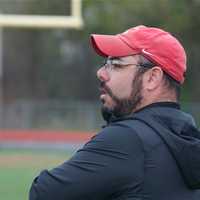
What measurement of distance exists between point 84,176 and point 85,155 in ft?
0.20

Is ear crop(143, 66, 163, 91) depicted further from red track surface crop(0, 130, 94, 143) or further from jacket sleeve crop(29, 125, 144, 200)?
red track surface crop(0, 130, 94, 143)

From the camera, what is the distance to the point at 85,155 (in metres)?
2.25

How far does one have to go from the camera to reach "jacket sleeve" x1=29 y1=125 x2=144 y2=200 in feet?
7.27

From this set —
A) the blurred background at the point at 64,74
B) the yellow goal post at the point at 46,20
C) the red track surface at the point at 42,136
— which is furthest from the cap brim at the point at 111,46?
the red track surface at the point at 42,136

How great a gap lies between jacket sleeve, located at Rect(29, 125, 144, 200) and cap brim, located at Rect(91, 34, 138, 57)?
0.26 metres

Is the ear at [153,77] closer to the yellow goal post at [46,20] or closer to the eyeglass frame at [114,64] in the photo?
the eyeglass frame at [114,64]

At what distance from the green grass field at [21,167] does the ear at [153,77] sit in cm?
815

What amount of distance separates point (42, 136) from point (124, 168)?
21.5 metres

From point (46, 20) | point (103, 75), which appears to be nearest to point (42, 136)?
point (46, 20)

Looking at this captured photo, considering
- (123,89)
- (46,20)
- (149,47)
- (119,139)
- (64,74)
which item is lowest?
(64,74)

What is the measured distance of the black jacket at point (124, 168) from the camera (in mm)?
2217

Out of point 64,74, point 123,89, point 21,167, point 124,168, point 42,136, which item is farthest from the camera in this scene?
point 64,74

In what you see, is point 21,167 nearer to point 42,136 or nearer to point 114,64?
point 42,136

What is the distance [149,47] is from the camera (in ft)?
7.72
